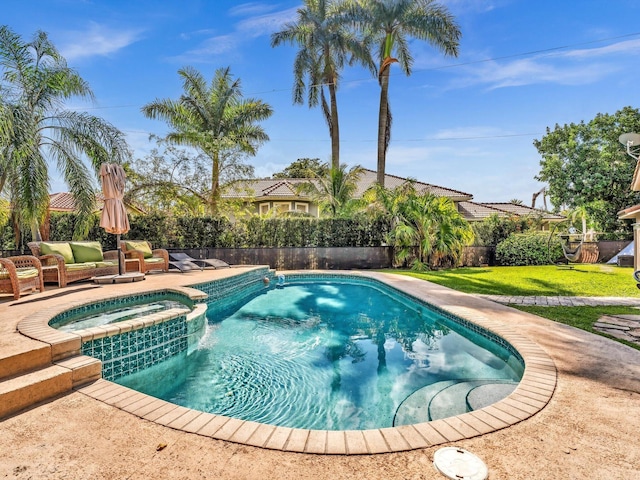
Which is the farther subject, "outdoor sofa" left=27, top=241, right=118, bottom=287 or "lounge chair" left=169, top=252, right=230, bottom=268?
"lounge chair" left=169, top=252, right=230, bottom=268

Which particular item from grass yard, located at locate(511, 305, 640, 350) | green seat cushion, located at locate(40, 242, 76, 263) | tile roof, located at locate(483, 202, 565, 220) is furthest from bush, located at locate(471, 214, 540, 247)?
green seat cushion, located at locate(40, 242, 76, 263)

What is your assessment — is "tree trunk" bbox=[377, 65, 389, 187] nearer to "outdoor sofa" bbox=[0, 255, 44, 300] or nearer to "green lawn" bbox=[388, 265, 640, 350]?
"green lawn" bbox=[388, 265, 640, 350]

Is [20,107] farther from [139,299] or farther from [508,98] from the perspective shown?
[508,98]

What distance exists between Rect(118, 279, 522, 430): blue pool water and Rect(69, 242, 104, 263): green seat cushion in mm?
4586

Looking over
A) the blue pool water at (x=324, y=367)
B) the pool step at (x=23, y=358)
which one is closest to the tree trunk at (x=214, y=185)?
the blue pool water at (x=324, y=367)

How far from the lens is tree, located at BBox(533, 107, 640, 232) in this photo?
883 inches

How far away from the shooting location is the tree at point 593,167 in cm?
2244

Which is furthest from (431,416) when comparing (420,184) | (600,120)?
(600,120)

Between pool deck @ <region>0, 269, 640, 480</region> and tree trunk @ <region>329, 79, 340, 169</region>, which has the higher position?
tree trunk @ <region>329, 79, 340, 169</region>

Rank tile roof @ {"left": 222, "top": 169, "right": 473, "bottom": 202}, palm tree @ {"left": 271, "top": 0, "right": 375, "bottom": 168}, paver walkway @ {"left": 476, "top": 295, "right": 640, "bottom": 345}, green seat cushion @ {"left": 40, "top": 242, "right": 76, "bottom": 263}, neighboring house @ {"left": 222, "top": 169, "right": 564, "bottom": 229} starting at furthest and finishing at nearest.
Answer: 1. neighboring house @ {"left": 222, "top": 169, "right": 564, "bottom": 229}
2. tile roof @ {"left": 222, "top": 169, "right": 473, "bottom": 202}
3. palm tree @ {"left": 271, "top": 0, "right": 375, "bottom": 168}
4. green seat cushion @ {"left": 40, "top": 242, "right": 76, "bottom": 263}
5. paver walkway @ {"left": 476, "top": 295, "right": 640, "bottom": 345}

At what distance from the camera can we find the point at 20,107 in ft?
33.4

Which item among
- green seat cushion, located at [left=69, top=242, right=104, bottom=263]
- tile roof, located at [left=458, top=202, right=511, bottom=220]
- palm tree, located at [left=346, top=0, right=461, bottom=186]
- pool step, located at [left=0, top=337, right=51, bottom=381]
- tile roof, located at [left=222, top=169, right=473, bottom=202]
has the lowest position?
pool step, located at [left=0, top=337, right=51, bottom=381]

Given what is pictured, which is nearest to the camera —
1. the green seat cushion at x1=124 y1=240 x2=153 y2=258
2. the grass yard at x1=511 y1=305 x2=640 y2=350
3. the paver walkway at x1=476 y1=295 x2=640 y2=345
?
the paver walkway at x1=476 y1=295 x2=640 y2=345

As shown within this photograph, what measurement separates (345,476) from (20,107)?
43.3 ft
